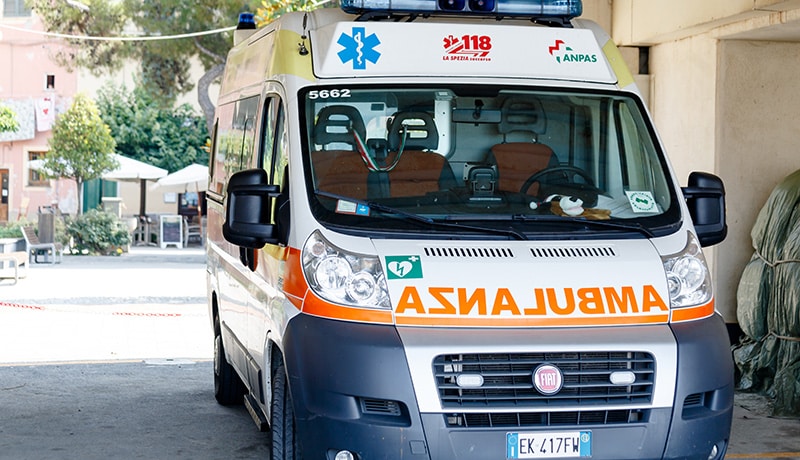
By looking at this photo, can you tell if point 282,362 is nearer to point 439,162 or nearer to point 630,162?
point 439,162

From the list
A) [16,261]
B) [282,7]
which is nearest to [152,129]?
[16,261]

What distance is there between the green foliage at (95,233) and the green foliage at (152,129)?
13397mm

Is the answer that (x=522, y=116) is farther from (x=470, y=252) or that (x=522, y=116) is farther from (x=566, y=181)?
(x=470, y=252)

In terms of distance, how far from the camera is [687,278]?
5.39m

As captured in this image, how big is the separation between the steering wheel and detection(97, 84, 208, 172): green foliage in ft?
118

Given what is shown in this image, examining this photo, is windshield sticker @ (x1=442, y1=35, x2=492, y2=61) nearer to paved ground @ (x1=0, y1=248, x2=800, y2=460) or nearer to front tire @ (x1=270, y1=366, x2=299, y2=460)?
front tire @ (x1=270, y1=366, x2=299, y2=460)

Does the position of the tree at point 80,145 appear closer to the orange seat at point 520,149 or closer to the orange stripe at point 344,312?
the orange seat at point 520,149

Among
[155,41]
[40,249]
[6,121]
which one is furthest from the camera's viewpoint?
[155,41]

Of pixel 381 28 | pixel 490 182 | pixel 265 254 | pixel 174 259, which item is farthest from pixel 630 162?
pixel 174 259

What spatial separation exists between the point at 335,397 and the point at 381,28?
77.8 inches

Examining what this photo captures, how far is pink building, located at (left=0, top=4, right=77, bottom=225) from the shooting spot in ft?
131

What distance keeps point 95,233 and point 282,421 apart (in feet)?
74.7

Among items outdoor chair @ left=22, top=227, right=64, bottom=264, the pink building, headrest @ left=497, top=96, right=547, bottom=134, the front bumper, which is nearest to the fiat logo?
the front bumper

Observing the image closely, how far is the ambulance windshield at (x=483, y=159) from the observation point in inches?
221
